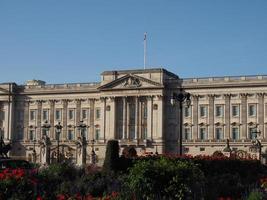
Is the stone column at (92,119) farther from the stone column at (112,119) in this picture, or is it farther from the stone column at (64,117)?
the stone column at (64,117)

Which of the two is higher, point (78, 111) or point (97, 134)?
point (78, 111)

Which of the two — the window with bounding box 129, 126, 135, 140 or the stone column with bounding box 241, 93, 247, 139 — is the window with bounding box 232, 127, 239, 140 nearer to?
the stone column with bounding box 241, 93, 247, 139

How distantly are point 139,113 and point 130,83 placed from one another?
527 cm

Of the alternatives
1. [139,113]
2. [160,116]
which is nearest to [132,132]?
[139,113]

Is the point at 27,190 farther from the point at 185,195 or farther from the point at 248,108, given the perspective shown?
the point at 248,108

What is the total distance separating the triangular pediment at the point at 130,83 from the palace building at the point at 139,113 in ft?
0.54

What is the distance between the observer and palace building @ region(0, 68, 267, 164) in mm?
88375

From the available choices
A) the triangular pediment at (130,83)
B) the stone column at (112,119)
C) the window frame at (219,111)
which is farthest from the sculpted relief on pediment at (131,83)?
the window frame at (219,111)

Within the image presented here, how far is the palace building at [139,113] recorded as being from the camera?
8838 cm

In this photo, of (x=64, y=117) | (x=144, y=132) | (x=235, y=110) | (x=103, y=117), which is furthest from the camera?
(x=64, y=117)

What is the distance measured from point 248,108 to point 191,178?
6993 centimetres

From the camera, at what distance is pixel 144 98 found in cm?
9356

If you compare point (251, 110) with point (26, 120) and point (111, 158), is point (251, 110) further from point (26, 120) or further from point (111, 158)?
point (111, 158)

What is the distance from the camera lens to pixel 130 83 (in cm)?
9456
